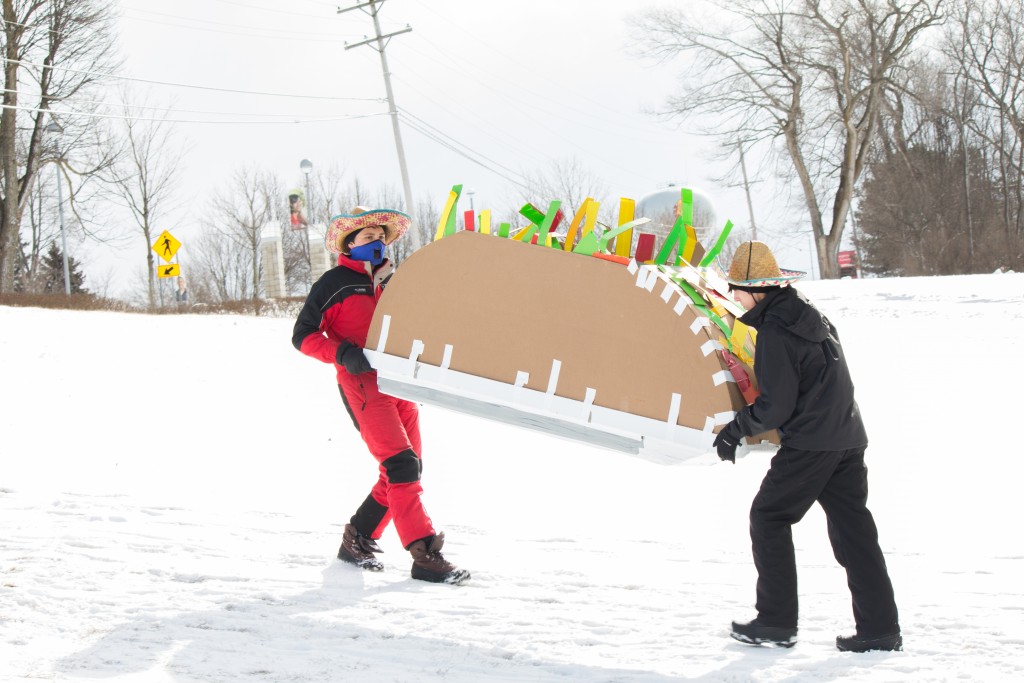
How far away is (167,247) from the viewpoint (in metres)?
24.1

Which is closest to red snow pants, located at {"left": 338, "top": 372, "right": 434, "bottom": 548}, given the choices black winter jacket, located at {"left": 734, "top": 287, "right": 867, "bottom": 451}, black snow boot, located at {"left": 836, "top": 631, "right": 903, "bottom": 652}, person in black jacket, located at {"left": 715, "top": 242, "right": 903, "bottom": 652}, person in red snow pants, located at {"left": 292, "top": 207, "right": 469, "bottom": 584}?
person in red snow pants, located at {"left": 292, "top": 207, "right": 469, "bottom": 584}

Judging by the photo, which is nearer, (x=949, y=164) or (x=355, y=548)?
(x=355, y=548)

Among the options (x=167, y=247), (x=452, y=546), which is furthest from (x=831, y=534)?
(x=167, y=247)

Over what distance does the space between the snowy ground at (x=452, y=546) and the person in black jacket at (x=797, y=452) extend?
7.1 inches

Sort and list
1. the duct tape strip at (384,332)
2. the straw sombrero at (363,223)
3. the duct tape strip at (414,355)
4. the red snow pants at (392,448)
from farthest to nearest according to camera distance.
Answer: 1. the straw sombrero at (363,223)
2. the red snow pants at (392,448)
3. the duct tape strip at (384,332)
4. the duct tape strip at (414,355)

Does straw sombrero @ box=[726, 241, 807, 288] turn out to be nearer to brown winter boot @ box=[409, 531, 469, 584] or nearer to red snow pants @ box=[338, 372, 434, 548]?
red snow pants @ box=[338, 372, 434, 548]

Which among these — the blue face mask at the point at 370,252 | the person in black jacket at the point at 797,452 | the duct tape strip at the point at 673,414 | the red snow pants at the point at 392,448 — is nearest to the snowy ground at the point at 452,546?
the person in black jacket at the point at 797,452

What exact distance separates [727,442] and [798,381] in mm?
389

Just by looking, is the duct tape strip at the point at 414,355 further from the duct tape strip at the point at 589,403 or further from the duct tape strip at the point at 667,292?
the duct tape strip at the point at 667,292

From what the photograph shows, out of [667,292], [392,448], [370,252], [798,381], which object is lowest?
[392,448]

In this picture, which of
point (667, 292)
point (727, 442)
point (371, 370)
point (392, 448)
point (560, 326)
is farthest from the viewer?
point (392, 448)

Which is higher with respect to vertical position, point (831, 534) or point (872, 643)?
point (831, 534)

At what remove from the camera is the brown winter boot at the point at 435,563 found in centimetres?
505

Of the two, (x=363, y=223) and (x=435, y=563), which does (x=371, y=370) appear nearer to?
(x=363, y=223)
